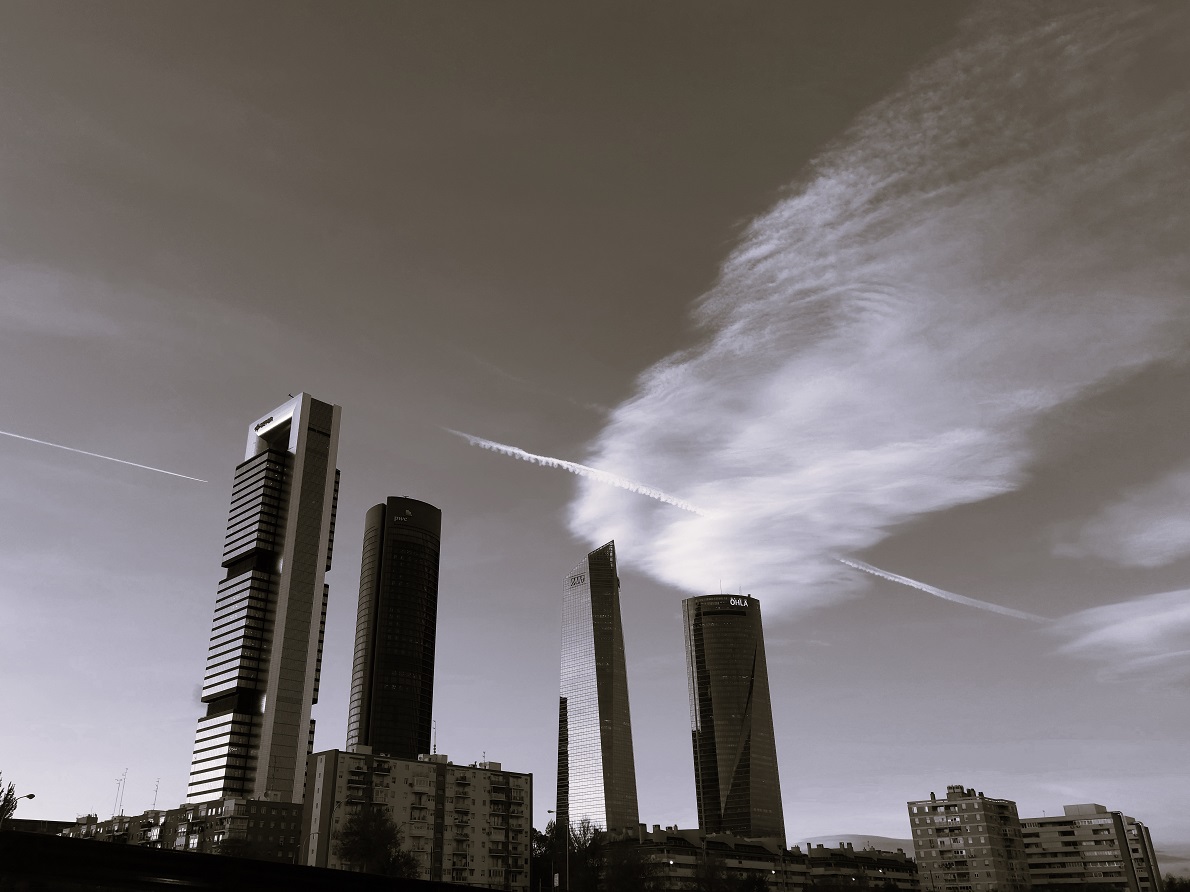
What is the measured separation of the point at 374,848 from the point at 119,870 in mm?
114659

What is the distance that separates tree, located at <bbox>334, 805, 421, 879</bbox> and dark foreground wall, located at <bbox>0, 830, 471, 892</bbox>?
347 ft

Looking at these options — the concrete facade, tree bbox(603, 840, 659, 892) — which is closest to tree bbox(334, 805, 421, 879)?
the concrete facade

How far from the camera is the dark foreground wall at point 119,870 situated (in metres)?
36.4

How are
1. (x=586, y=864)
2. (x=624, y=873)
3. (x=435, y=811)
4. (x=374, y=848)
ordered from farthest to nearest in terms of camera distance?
(x=435, y=811), (x=586, y=864), (x=624, y=873), (x=374, y=848)

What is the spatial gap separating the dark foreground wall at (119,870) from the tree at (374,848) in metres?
106

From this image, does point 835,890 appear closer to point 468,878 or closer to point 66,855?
point 468,878

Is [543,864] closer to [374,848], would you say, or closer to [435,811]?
[435,811]

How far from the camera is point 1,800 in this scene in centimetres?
9194

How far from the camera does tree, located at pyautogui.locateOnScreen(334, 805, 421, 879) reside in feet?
466

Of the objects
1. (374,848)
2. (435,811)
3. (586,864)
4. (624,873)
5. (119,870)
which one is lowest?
(119,870)

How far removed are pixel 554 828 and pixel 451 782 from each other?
80.3ft

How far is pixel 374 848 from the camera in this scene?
143 meters

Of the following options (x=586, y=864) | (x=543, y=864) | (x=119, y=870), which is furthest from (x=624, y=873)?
(x=119, y=870)

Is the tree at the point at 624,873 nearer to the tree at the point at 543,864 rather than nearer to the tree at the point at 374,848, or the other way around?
the tree at the point at 543,864
